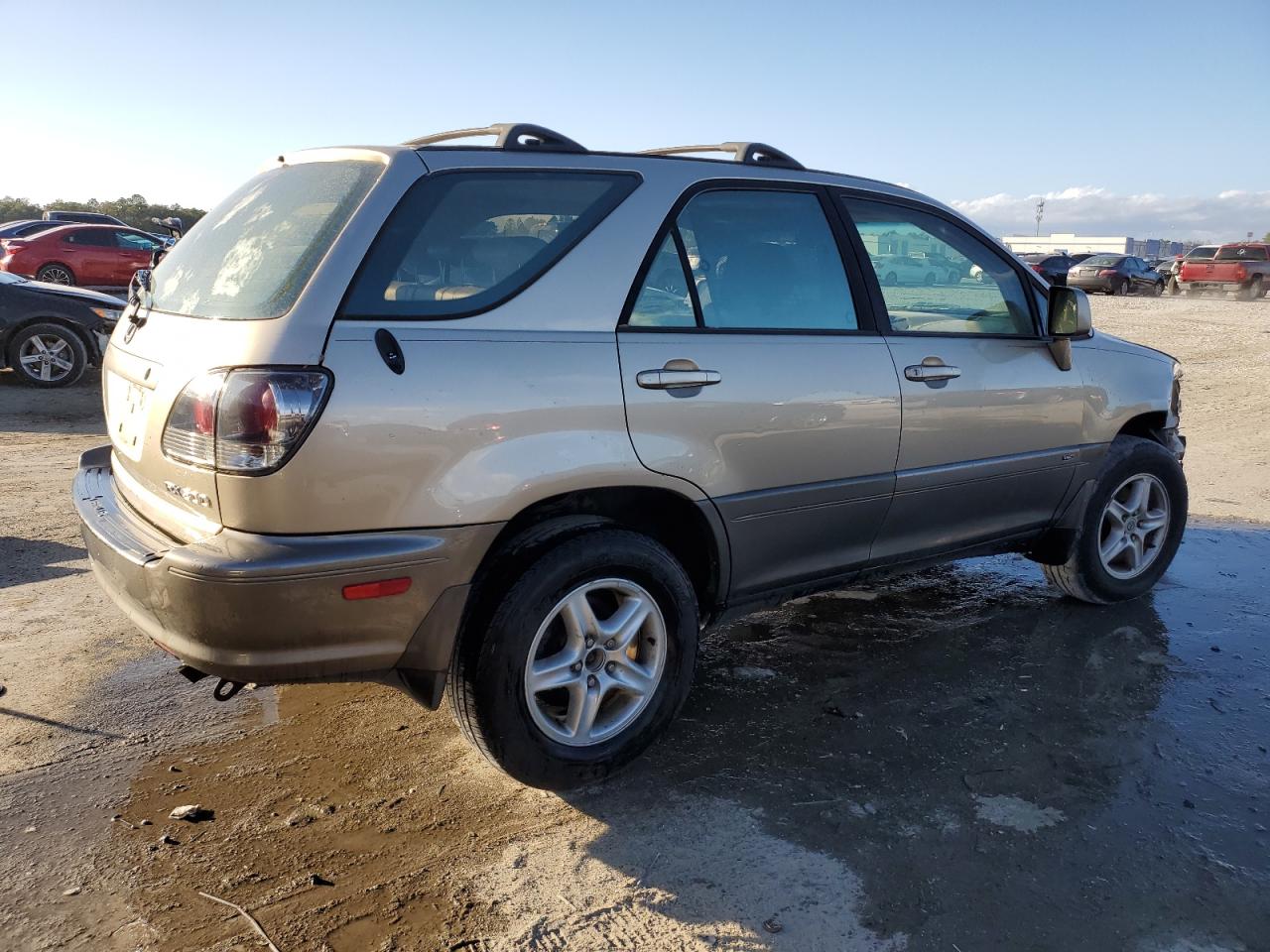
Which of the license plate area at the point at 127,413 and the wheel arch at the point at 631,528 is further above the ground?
the license plate area at the point at 127,413

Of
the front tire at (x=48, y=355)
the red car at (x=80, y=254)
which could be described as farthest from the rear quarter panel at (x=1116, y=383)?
the red car at (x=80, y=254)

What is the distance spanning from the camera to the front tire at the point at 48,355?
10.4 metres

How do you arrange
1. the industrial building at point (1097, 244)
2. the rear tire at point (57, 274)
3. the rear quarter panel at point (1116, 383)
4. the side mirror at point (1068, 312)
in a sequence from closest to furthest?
the side mirror at point (1068, 312), the rear quarter panel at point (1116, 383), the rear tire at point (57, 274), the industrial building at point (1097, 244)

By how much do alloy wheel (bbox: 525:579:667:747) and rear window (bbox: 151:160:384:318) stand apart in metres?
1.19

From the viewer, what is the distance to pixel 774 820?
2.95m

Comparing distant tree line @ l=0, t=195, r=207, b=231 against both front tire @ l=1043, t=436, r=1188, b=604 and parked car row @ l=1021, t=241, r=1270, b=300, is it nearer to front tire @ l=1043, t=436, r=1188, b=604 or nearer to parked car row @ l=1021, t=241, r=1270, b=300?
parked car row @ l=1021, t=241, r=1270, b=300

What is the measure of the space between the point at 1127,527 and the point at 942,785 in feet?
7.45

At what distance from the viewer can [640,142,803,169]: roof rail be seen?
3.69m

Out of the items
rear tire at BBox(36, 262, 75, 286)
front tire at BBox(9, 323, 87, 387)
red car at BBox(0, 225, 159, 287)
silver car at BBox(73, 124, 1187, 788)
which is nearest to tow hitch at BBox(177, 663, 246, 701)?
silver car at BBox(73, 124, 1187, 788)

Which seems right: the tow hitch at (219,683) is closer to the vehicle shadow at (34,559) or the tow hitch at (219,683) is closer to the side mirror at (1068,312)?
the vehicle shadow at (34,559)

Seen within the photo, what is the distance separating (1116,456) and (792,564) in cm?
199

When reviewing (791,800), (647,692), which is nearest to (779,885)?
(791,800)

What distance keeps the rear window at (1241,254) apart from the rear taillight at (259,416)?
109ft

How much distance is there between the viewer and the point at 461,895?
8.55 feet
